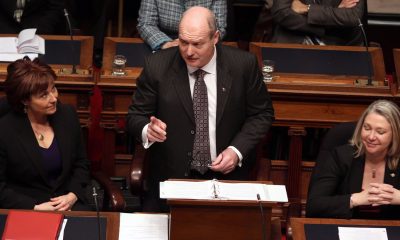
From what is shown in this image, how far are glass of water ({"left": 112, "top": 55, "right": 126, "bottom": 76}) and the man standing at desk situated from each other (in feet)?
2.12

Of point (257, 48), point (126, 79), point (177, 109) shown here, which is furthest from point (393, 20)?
point (177, 109)

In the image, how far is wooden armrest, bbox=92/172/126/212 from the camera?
135 inches

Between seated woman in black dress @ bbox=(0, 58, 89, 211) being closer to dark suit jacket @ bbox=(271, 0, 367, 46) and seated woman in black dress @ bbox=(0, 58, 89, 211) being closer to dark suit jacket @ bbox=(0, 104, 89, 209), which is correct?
dark suit jacket @ bbox=(0, 104, 89, 209)

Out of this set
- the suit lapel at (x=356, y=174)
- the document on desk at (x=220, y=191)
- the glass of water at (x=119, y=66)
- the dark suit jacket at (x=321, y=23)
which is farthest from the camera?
the dark suit jacket at (x=321, y=23)

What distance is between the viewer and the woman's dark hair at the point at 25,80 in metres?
3.40

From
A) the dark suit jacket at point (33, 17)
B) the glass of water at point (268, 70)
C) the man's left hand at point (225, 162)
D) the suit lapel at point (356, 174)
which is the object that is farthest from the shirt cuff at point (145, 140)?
the dark suit jacket at point (33, 17)

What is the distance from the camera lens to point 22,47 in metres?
4.34

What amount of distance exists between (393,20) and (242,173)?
2774 mm

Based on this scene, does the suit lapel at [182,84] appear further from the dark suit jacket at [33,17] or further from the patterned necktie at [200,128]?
the dark suit jacket at [33,17]

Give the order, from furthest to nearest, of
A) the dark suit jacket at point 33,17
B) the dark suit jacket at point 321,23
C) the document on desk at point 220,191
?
1. the dark suit jacket at point 33,17
2. the dark suit jacket at point 321,23
3. the document on desk at point 220,191

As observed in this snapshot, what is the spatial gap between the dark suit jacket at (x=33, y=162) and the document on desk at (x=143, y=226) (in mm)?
598

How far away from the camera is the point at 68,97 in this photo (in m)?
4.19

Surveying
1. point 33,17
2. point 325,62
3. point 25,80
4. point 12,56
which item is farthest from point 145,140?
point 33,17

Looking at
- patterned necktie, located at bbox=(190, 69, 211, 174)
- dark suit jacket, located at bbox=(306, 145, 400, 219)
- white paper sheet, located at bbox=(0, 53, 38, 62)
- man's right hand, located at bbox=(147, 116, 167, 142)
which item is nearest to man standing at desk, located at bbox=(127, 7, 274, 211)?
patterned necktie, located at bbox=(190, 69, 211, 174)
